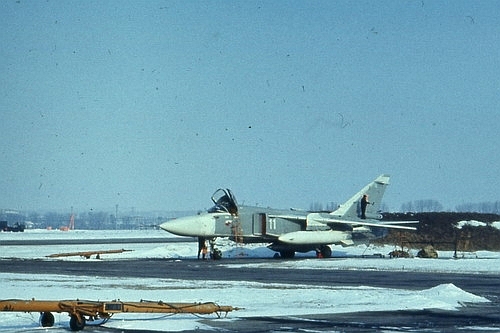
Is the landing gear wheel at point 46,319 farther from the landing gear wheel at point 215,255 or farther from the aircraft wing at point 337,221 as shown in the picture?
the aircraft wing at point 337,221

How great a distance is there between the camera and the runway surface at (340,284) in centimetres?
1477

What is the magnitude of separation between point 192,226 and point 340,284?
57.2 feet

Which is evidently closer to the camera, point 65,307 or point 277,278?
point 65,307

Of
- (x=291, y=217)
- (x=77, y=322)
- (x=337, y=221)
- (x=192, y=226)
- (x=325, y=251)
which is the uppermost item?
(x=291, y=217)

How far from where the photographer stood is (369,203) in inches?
1914

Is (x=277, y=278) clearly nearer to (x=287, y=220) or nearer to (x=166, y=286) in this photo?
(x=166, y=286)

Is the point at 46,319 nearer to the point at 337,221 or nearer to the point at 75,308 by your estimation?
the point at 75,308

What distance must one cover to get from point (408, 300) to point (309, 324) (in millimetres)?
4729

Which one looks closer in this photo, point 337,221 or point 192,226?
point 192,226

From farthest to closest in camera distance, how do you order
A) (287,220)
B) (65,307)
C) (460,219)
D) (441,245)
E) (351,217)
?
(460,219), (441,245), (351,217), (287,220), (65,307)

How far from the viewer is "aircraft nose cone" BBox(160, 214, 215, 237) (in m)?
40.8

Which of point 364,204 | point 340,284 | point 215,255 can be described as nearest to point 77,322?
point 340,284

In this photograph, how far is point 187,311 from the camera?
1514 centimetres

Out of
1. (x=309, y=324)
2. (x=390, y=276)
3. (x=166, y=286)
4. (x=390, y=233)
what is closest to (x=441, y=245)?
(x=390, y=233)
